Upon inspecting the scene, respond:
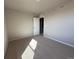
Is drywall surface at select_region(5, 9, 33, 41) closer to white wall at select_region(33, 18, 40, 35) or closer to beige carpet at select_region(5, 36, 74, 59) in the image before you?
white wall at select_region(33, 18, 40, 35)

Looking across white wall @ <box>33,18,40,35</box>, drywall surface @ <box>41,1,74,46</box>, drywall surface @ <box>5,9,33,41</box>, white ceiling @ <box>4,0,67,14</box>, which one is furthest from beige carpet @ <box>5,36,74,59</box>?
white wall @ <box>33,18,40,35</box>

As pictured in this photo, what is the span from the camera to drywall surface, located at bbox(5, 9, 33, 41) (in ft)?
16.2

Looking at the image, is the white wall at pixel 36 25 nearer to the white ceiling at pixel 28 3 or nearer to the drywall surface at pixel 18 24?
the drywall surface at pixel 18 24

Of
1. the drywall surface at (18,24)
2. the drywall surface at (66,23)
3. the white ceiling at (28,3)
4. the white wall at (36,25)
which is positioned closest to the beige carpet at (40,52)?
the drywall surface at (66,23)

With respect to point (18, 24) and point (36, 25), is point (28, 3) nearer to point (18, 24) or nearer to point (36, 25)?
point (18, 24)

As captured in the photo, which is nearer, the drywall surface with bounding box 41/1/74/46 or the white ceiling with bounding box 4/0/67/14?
the drywall surface with bounding box 41/1/74/46

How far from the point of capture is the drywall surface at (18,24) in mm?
4934

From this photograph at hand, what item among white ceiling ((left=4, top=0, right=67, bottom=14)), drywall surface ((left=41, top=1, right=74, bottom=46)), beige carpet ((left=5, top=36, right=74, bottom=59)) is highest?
white ceiling ((left=4, top=0, right=67, bottom=14))

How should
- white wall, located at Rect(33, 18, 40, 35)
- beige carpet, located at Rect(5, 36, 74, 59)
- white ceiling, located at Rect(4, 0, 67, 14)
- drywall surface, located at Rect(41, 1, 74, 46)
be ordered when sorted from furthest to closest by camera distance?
white wall, located at Rect(33, 18, 40, 35) < white ceiling, located at Rect(4, 0, 67, 14) < drywall surface, located at Rect(41, 1, 74, 46) < beige carpet, located at Rect(5, 36, 74, 59)

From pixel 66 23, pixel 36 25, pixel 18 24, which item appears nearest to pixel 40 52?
pixel 66 23

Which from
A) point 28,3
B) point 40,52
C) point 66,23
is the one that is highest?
point 28,3

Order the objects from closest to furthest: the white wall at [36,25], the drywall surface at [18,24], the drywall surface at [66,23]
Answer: the drywall surface at [66,23], the drywall surface at [18,24], the white wall at [36,25]

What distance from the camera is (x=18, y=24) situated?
5.63 meters
